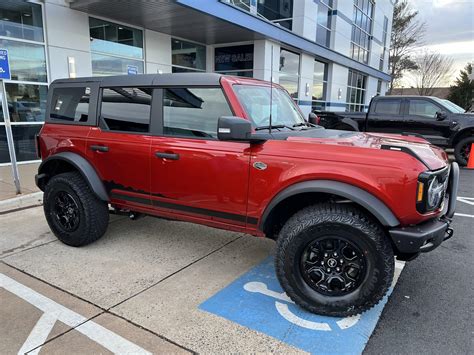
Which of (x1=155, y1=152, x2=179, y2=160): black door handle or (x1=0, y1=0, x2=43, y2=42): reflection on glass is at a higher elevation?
(x1=0, y1=0, x2=43, y2=42): reflection on glass

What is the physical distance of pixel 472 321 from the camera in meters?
2.83

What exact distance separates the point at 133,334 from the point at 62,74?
28.2ft

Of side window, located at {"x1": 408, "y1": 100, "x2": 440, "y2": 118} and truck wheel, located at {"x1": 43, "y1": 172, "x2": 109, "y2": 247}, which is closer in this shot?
truck wheel, located at {"x1": 43, "y1": 172, "x2": 109, "y2": 247}

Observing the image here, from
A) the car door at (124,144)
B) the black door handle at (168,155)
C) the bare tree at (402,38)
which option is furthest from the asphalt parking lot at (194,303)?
the bare tree at (402,38)

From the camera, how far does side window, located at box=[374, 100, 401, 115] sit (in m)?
10.2

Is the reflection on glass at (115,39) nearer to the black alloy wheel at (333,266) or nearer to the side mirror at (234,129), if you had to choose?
the side mirror at (234,129)

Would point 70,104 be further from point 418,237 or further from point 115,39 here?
point 115,39

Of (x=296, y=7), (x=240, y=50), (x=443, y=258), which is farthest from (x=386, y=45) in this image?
(x=443, y=258)

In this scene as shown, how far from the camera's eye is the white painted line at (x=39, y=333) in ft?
8.23

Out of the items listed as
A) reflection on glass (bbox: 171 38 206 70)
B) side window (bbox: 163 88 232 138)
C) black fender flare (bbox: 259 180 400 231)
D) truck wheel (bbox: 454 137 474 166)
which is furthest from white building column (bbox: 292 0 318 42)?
black fender flare (bbox: 259 180 400 231)

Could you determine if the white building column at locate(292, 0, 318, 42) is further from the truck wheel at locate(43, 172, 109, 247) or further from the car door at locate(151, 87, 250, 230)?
the truck wheel at locate(43, 172, 109, 247)

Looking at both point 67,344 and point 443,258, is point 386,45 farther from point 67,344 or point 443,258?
point 67,344

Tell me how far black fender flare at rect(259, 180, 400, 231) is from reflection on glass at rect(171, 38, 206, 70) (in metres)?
11.0

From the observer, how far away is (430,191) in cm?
260
